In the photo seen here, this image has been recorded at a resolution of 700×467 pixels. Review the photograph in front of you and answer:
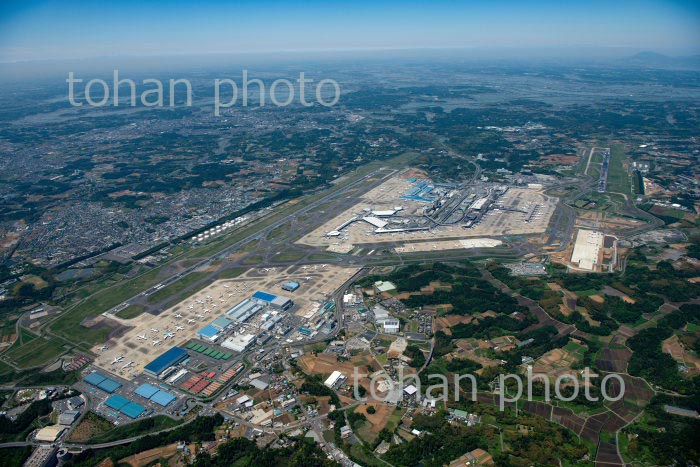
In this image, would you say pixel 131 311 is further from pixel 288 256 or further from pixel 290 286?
pixel 288 256

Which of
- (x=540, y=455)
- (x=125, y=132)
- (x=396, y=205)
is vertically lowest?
(x=540, y=455)

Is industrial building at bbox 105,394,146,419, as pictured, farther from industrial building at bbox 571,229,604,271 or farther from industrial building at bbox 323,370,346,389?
industrial building at bbox 571,229,604,271

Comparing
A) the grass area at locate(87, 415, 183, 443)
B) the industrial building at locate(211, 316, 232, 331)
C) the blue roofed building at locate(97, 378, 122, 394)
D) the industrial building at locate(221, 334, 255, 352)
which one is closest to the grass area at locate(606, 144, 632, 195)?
the industrial building at locate(221, 334, 255, 352)

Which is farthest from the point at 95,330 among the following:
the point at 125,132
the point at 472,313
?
the point at 125,132

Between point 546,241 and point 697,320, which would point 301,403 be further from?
point 546,241

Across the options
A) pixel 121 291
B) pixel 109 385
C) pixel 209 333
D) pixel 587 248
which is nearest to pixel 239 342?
pixel 209 333

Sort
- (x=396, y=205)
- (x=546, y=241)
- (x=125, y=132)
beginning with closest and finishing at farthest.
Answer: (x=546, y=241), (x=396, y=205), (x=125, y=132)
